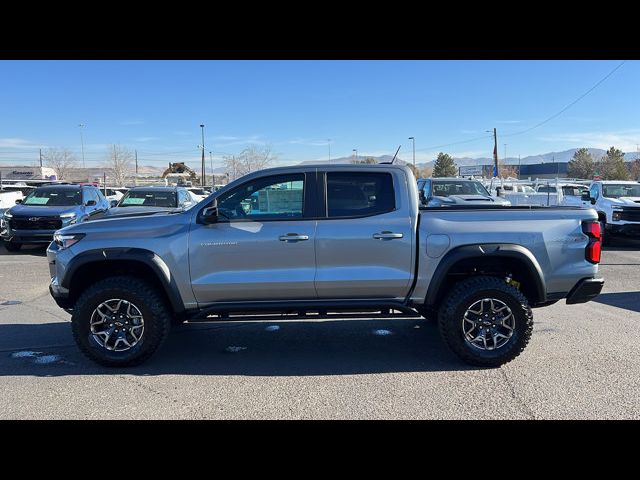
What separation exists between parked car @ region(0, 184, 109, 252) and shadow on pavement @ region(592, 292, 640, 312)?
1026 cm

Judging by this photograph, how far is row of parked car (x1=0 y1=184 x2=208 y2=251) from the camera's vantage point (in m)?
11.4

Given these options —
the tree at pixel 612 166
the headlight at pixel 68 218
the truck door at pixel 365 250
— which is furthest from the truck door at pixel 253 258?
the tree at pixel 612 166

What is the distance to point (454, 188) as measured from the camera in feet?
49.9

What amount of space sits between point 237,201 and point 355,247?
4.04ft

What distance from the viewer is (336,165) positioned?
4.73 meters

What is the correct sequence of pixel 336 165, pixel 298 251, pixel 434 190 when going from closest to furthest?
pixel 298 251
pixel 336 165
pixel 434 190

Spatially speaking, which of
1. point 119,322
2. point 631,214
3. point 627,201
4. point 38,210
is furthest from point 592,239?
point 38,210

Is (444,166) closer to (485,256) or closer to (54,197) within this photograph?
(54,197)

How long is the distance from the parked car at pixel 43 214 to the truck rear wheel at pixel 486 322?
9175mm

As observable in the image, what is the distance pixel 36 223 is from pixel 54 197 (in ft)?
4.32

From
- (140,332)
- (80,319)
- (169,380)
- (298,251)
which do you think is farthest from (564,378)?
(80,319)

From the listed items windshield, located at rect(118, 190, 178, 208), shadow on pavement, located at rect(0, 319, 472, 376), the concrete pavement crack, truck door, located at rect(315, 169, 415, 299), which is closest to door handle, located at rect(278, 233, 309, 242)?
truck door, located at rect(315, 169, 415, 299)
